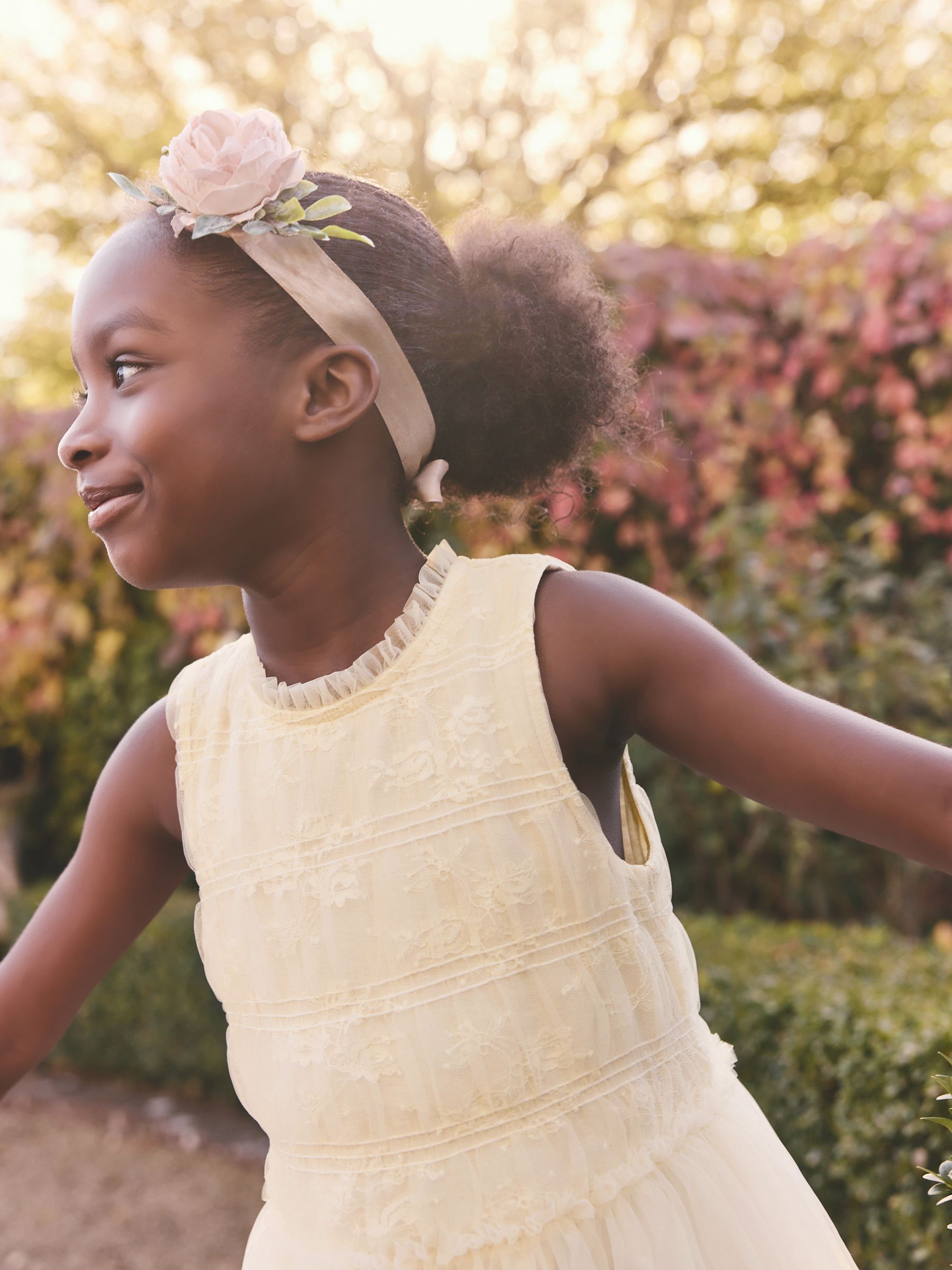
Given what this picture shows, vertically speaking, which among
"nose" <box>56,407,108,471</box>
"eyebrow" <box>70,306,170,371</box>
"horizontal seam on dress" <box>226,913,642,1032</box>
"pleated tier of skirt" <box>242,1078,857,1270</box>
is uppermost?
"eyebrow" <box>70,306,170,371</box>

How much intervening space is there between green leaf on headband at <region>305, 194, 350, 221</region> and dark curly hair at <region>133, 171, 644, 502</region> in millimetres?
81

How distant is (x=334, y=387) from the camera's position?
4.80 feet

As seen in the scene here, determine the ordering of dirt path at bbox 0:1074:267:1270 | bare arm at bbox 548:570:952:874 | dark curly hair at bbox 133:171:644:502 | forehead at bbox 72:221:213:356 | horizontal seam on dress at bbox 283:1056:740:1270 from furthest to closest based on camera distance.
Result: 1. dirt path at bbox 0:1074:267:1270
2. dark curly hair at bbox 133:171:644:502
3. forehead at bbox 72:221:213:356
4. horizontal seam on dress at bbox 283:1056:740:1270
5. bare arm at bbox 548:570:952:874

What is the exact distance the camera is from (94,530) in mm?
1459

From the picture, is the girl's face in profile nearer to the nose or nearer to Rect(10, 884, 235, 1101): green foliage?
the nose

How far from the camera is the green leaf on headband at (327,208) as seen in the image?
143 centimetres

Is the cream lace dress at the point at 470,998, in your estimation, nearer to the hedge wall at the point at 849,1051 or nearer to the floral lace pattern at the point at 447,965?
the floral lace pattern at the point at 447,965

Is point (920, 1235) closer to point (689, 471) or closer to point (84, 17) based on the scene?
point (689, 471)

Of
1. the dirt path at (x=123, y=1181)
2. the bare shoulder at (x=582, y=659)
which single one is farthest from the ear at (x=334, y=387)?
the dirt path at (x=123, y=1181)

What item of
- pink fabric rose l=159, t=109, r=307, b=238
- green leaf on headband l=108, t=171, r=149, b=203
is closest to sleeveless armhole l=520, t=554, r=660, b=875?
pink fabric rose l=159, t=109, r=307, b=238

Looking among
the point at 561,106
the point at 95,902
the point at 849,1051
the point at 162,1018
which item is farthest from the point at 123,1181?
the point at 561,106

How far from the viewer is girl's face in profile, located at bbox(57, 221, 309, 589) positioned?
1373 mm

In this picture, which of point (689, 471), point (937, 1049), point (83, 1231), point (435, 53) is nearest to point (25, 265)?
point (435, 53)

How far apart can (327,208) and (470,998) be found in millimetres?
890
